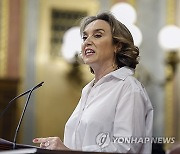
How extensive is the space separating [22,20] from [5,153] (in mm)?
5018

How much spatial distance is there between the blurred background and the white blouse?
13.6 feet

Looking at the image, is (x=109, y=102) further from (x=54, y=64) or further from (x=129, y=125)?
(x=54, y=64)

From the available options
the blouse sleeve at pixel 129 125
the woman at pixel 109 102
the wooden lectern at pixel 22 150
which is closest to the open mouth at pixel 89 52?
the woman at pixel 109 102

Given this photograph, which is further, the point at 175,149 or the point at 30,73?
the point at 30,73

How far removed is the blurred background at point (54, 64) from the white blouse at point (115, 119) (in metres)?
4.15

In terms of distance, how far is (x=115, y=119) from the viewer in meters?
1.86

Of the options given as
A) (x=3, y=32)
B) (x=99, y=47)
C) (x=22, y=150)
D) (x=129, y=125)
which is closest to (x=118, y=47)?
(x=99, y=47)

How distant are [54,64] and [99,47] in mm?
4625

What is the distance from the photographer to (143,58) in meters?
6.96

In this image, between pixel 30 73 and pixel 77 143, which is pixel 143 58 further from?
pixel 77 143

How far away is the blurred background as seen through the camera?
6426 mm

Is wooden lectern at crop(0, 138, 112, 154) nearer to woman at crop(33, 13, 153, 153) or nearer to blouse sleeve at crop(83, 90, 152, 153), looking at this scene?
woman at crop(33, 13, 153, 153)

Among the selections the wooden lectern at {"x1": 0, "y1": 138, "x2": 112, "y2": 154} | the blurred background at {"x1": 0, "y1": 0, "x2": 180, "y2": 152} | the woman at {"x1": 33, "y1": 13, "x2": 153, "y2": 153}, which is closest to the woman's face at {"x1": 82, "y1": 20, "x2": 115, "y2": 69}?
the woman at {"x1": 33, "y1": 13, "x2": 153, "y2": 153}

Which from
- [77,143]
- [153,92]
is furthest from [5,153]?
[153,92]
